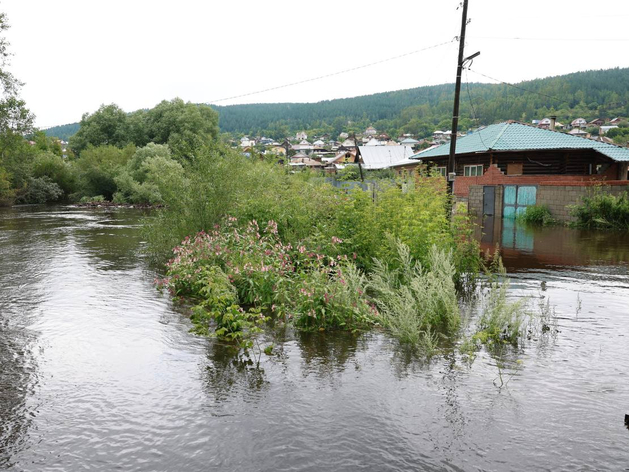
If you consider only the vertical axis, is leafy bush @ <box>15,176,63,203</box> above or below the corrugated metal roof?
below

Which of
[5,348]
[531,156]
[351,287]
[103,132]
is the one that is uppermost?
[103,132]

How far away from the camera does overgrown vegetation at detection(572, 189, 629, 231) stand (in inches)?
872

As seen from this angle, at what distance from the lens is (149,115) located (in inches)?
2534

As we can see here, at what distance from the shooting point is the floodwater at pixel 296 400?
14.0ft

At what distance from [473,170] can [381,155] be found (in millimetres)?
27329

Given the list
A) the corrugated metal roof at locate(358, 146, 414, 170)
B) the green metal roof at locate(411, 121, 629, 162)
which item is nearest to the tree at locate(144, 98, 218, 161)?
the corrugated metal roof at locate(358, 146, 414, 170)

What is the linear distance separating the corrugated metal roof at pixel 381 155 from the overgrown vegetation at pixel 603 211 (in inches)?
1357

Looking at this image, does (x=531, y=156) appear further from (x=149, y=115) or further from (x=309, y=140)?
(x=309, y=140)

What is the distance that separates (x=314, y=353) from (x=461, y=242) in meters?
5.12

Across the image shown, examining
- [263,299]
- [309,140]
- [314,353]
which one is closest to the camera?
[314,353]

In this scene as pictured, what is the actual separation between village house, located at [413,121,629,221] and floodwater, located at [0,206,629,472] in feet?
70.4

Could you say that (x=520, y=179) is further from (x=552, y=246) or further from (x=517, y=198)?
(x=552, y=246)

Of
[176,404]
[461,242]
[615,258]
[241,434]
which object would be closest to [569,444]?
[241,434]

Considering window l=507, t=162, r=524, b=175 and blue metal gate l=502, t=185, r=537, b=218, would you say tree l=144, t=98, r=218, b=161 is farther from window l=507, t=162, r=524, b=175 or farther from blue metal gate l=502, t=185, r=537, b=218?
blue metal gate l=502, t=185, r=537, b=218
